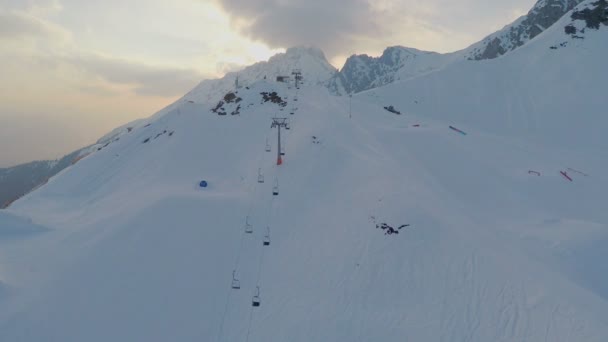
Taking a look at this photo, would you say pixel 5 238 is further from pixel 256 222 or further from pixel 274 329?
pixel 274 329

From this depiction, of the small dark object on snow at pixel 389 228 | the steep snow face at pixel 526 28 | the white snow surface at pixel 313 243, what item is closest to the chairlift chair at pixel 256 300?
the white snow surface at pixel 313 243

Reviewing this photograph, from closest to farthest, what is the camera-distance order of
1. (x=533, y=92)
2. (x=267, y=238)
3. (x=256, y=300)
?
(x=256, y=300)
(x=267, y=238)
(x=533, y=92)

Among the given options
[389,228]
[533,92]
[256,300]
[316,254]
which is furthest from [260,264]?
[533,92]

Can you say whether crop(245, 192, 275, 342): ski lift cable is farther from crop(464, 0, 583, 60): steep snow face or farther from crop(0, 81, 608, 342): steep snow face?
crop(464, 0, 583, 60): steep snow face

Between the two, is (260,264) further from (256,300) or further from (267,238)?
(256,300)

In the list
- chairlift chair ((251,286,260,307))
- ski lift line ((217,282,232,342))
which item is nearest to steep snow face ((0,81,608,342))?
ski lift line ((217,282,232,342))
